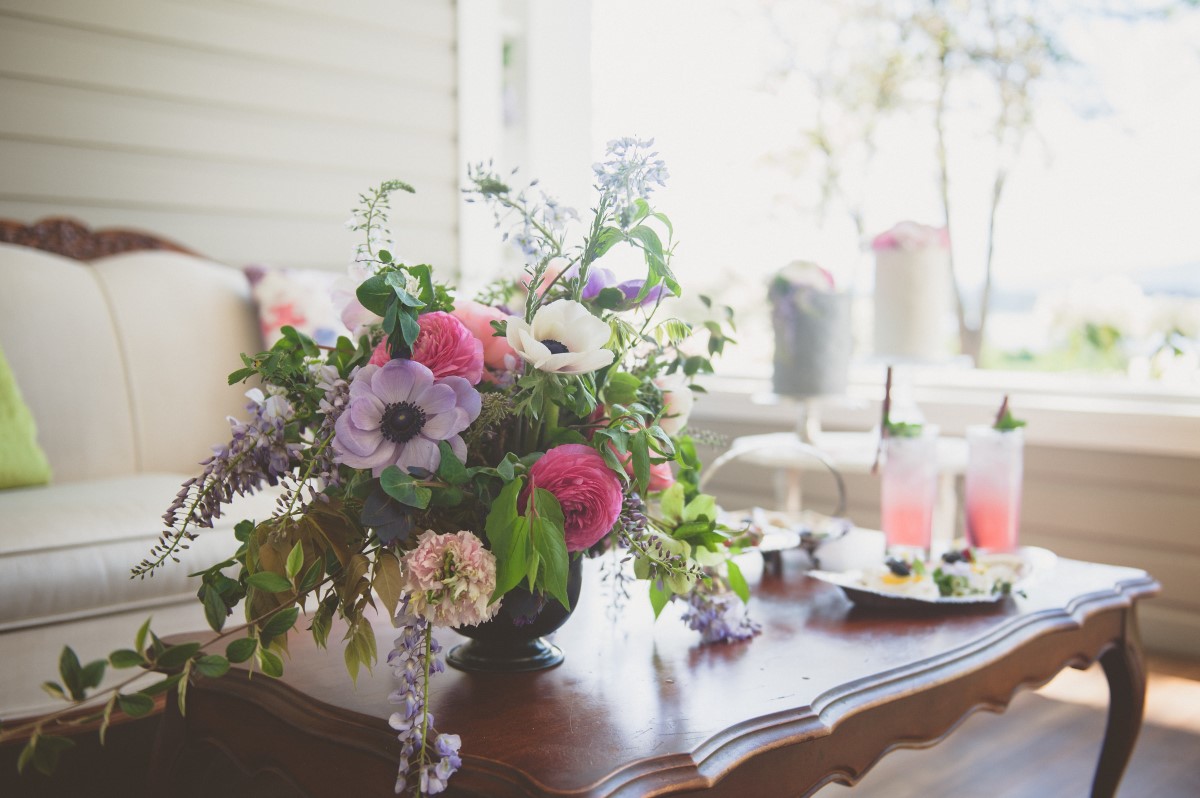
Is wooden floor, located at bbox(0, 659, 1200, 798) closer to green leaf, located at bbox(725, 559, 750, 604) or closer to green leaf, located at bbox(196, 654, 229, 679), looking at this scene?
green leaf, located at bbox(725, 559, 750, 604)

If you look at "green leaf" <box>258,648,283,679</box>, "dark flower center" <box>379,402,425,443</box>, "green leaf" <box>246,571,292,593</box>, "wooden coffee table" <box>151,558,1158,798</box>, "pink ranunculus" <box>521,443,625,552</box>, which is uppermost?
"dark flower center" <box>379,402,425,443</box>

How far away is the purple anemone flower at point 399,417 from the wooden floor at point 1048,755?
122 cm

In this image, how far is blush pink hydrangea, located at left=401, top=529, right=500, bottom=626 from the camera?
88cm

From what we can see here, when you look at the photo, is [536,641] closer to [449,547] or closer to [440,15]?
[449,547]

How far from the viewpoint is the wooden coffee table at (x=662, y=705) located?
896 millimetres

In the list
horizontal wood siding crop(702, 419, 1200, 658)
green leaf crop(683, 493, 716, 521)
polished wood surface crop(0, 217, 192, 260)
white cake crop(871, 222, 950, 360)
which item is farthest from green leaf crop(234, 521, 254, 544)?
horizontal wood siding crop(702, 419, 1200, 658)

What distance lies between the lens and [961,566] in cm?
151

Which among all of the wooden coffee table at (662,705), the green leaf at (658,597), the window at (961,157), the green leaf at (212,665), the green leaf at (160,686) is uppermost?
the window at (961,157)

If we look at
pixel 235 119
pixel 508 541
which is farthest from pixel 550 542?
pixel 235 119

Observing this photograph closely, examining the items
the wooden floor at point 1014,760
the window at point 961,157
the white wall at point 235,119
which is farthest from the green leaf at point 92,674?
the window at point 961,157

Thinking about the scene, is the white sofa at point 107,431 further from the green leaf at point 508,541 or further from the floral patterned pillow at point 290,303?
the green leaf at point 508,541

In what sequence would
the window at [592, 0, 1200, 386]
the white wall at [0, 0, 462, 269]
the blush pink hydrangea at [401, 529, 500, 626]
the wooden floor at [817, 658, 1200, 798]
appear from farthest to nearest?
the window at [592, 0, 1200, 386] → the white wall at [0, 0, 462, 269] → the wooden floor at [817, 658, 1200, 798] → the blush pink hydrangea at [401, 529, 500, 626]

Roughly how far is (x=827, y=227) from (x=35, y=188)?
2.56 metres

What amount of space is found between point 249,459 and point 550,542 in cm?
31
